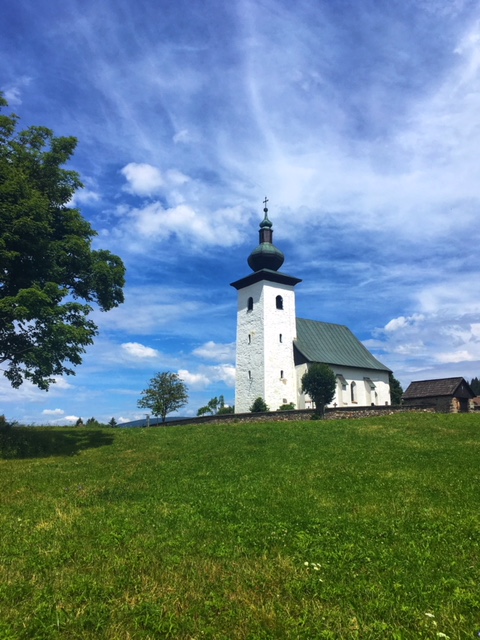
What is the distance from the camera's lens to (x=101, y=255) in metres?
20.9

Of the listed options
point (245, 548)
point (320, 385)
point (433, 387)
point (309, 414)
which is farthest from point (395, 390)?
point (245, 548)

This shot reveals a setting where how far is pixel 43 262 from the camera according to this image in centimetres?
1856

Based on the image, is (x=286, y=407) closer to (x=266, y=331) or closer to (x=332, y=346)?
(x=266, y=331)

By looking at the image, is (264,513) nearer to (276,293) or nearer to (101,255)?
(101,255)

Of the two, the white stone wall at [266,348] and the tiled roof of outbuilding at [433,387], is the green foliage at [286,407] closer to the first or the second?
the white stone wall at [266,348]

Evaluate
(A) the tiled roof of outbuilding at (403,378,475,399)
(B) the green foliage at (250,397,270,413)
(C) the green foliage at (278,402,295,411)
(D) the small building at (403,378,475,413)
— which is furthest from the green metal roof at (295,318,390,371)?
→ (D) the small building at (403,378,475,413)

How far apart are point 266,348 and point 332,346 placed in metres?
10.2

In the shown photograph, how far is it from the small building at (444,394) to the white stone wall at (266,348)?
11.3 meters

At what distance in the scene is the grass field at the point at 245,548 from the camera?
4.96 m

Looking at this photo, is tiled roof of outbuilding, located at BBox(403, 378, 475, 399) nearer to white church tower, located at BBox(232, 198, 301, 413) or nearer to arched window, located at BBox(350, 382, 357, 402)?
arched window, located at BBox(350, 382, 357, 402)

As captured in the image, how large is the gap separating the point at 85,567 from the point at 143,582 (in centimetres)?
109

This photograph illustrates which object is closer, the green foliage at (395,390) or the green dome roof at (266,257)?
the green dome roof at (266,257)

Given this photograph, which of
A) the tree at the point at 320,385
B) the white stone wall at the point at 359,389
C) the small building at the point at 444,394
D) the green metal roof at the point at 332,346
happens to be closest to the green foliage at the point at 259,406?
the white stone wall at the point at 359,389

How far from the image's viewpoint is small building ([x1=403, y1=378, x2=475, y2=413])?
37.6m
